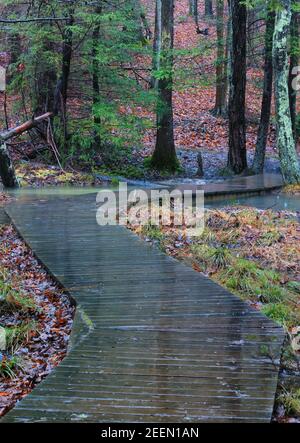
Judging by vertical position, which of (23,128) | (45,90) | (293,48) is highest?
(293,48)

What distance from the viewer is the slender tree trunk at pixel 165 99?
52.2 ft

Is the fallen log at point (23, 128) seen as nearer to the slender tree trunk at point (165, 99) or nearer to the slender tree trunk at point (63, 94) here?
the slender tree trunk at point (63, 94)

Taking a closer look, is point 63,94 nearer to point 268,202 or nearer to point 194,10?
point 268,202

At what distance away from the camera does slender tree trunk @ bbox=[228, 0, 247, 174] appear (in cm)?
1446

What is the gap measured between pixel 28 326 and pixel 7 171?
27.8 feet

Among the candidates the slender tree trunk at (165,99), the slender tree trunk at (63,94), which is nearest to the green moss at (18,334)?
the slender tree trunk at (63,94)

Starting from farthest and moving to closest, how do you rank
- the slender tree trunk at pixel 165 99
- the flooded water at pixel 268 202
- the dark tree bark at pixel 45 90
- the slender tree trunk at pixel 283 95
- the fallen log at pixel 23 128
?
the slender tree trunk at pixel 165 99 < the dark tree bark at pixel 45 90 < the fallen log at pixel 23 128 < the slender tree trunk at pixel 283 95 < the flooded water at pixel 268 202

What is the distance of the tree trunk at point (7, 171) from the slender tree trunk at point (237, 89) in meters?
6.53

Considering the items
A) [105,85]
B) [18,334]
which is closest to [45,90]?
[105,85]

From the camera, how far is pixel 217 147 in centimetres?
2138

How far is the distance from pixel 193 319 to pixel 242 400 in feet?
Result: 4.63

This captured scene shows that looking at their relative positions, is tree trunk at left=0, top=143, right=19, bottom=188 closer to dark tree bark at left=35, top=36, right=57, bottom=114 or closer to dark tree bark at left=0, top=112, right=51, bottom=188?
dark tree bark at left=0, top=112, right=51, bottom=188

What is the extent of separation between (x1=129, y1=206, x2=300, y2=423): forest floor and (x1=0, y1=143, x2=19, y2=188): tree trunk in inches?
200

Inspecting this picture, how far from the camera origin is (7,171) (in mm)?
12789
